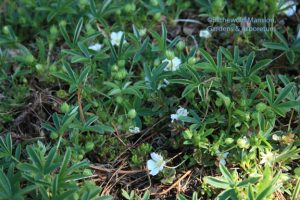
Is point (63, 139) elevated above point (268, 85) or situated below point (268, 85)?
below

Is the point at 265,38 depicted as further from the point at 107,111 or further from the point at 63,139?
the point at 63,139

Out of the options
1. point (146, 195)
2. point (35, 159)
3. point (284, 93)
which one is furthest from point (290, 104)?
point (35, 159)

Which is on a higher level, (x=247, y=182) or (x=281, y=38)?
(x=281, y=38)

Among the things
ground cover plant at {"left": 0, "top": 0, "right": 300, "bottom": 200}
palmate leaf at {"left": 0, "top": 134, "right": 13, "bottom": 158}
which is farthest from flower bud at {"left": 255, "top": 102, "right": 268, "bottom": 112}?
palmate leaf at {"left": 0, "top": 134, "right": 13, "bottom": 158}

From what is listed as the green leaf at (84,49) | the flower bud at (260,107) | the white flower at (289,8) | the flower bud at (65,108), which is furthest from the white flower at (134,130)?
the white flower at (289,8)

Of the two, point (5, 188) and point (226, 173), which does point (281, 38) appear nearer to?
point (226, 173)

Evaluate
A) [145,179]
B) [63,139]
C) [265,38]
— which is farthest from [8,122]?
[265,38]

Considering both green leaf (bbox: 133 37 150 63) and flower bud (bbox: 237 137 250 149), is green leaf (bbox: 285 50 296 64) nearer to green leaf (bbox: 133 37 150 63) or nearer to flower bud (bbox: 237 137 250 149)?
flower bud (bbox: 237 137 250 149)

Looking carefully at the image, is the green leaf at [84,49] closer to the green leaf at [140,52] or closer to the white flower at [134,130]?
the green leaf at [140,52]
